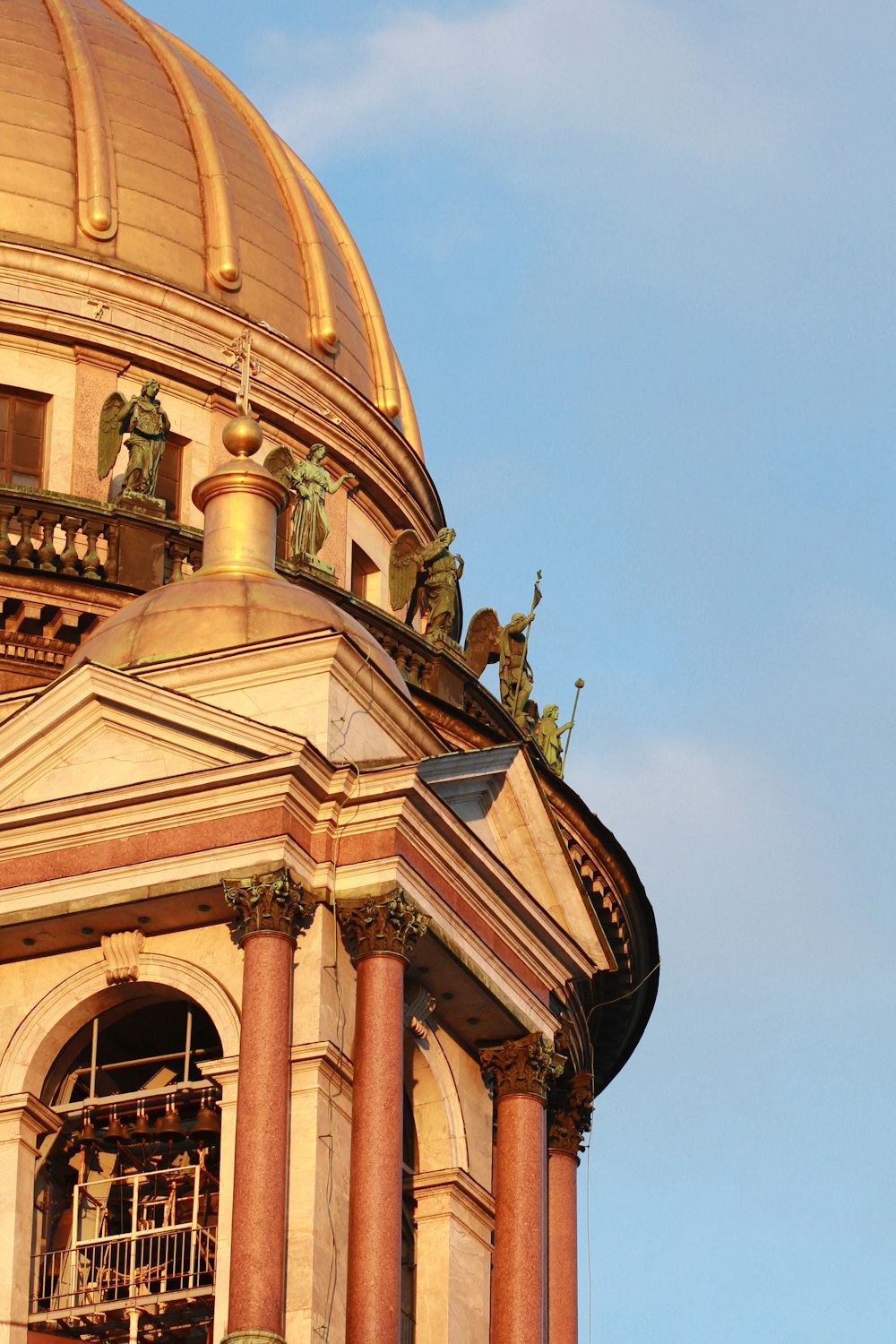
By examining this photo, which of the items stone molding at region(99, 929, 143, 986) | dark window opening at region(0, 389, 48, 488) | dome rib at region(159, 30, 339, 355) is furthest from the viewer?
dome rib at region(159, 30, 339, 355)

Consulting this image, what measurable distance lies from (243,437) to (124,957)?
8.26m

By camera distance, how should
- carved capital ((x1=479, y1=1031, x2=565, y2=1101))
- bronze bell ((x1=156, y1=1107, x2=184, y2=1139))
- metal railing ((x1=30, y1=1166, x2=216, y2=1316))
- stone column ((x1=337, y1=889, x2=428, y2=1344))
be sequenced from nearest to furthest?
stone column ((x1=337, y1=889, x2=428, y2=1344)) → metal railing ((x1=30, y1=1166, x2=216, y2=1316)) → bronze bell ((x1=156, y1=1107, x2=184, y2=1139)) → carved capital ((x1=479, y1=1031, x2=565, y2=1101))

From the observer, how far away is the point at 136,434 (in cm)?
5241

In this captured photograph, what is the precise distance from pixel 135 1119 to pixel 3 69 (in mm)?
26036

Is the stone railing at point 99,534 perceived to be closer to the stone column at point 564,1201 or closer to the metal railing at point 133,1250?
the stone column at point 564,1201

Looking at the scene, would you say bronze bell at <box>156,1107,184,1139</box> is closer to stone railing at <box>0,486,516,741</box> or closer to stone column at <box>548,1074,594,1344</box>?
stone column at <box>548,1074,594,1344</box>

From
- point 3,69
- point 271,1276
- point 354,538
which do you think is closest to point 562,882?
point 271,1276

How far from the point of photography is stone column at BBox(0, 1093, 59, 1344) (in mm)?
35188

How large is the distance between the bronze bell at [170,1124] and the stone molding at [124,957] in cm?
137

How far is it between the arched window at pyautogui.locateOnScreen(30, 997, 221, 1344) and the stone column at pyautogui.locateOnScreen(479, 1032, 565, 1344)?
3.17 m

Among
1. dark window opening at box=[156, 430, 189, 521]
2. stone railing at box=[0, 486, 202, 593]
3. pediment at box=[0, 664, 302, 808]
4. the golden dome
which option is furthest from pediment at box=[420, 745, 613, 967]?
the golden dome

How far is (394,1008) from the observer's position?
117 feet

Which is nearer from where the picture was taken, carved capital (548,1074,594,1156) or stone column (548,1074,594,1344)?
stone column (548,1074,594,1344)

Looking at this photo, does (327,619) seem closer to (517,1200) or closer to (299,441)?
(517,1200)
